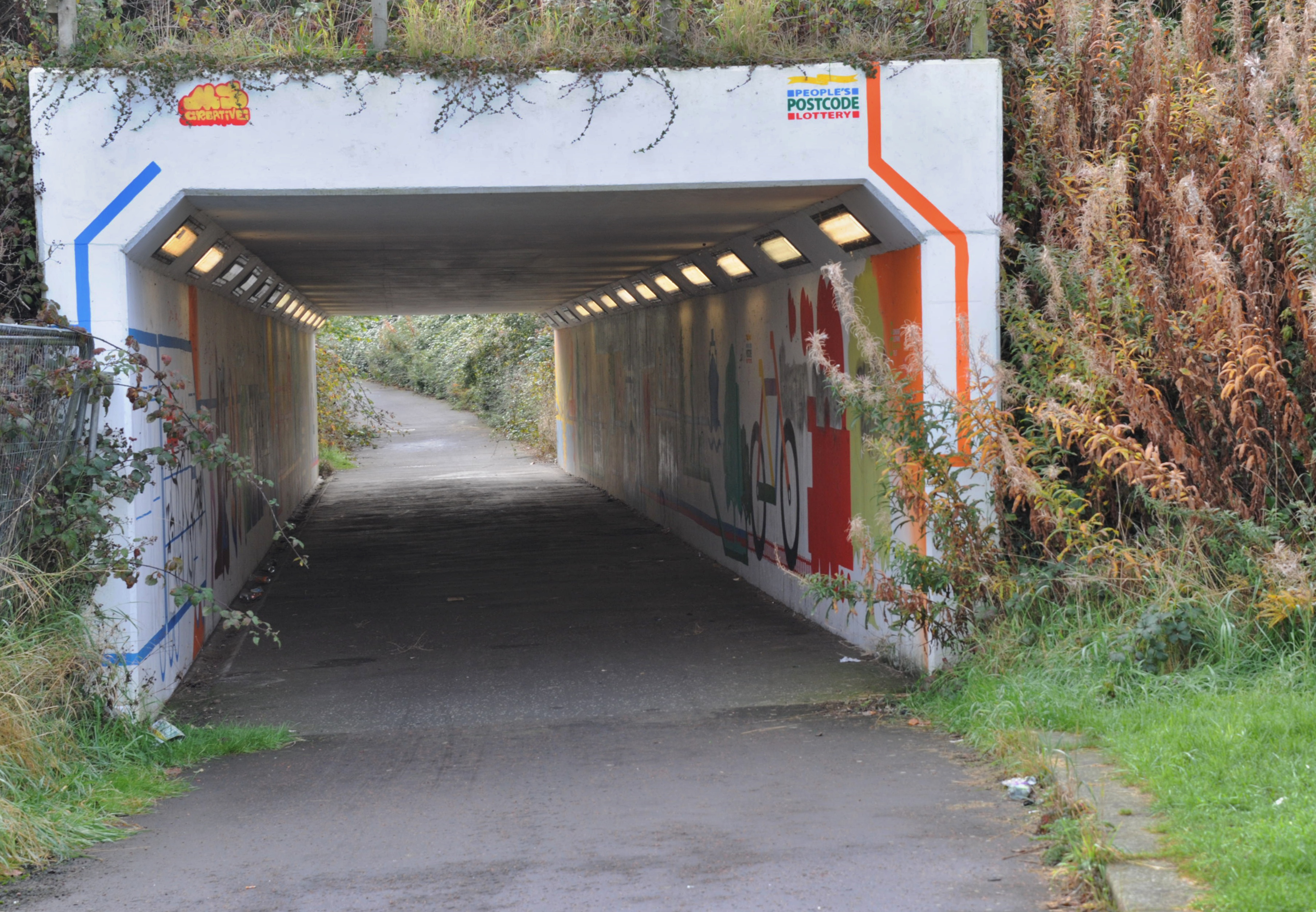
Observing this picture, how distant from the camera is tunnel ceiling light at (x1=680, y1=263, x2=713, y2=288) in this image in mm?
11609

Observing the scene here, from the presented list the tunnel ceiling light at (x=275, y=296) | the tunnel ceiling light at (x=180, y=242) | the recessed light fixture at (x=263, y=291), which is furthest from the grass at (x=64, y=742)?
the tunnel ceiling light at (x=275, y=296)

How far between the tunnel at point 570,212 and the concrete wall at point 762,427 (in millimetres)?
37

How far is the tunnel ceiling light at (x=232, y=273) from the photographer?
997cm

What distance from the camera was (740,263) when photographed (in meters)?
10.4

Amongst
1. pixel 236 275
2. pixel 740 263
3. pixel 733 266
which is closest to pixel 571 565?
pixel 733 266

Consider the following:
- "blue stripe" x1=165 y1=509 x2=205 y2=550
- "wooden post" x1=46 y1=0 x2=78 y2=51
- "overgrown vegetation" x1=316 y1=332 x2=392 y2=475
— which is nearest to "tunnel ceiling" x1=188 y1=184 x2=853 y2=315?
"wooden post" x1=46 y1=0 x2=78 y2=51

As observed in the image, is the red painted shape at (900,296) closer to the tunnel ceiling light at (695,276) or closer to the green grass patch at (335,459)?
the tunnel ceiling light at (695,276)

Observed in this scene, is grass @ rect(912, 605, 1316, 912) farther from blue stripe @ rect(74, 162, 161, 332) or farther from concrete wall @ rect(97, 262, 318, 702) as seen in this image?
→ blue stripe @ rect(74, 162, 161, 332)

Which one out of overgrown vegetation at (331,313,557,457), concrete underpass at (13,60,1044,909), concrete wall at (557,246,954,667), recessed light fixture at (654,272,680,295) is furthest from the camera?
overgrown vegetation at (331,313,557,457)

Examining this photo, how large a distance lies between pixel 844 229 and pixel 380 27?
3.07 m

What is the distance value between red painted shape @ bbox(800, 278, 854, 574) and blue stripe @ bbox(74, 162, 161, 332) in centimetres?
432

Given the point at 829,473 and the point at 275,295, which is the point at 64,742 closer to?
the point at 829,473

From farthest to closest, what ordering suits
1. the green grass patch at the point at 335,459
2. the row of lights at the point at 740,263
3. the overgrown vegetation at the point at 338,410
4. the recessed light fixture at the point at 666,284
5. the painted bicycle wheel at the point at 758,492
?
the overgrown vegetation at the point at 338,410 → the green grass patch at the point at 335,459 → the recessed light fixture at the point at 666,284 → the painted bicycle wheel at the point at 758,492 → the row of lights at the point at 740,263

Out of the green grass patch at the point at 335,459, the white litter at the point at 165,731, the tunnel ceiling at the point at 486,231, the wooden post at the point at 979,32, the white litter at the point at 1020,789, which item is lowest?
the green grass patch at the point at 335,459
